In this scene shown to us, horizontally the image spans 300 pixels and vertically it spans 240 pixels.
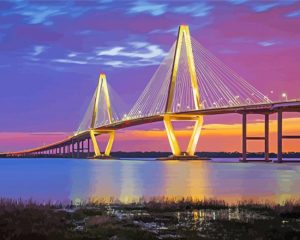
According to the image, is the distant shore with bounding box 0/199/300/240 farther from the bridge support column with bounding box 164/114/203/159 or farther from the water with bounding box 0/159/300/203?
the bridge support column with bounding box 164/114/203/159

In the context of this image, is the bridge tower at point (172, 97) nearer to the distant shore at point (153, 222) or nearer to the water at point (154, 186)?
the water at point (154, 186)

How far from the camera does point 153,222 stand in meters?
14.9

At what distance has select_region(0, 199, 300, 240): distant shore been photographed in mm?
12734

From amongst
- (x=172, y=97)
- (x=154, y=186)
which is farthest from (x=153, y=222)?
(x=172, y=97)

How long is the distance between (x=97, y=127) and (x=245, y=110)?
34063mm

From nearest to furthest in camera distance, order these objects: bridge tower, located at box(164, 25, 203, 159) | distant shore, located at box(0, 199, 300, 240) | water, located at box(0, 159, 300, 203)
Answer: distant shore, located at box(0, 199, 300, 240) → water, located at box(0, 159, 300, 203) → bridge tower, located at box(164, 25, 203, 159)

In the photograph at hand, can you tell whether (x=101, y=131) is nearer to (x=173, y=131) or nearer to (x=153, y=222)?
(x=173, y=131)

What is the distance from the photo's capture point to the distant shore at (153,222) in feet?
41.8

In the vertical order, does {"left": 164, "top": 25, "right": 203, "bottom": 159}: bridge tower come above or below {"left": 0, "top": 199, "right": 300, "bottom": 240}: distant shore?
above

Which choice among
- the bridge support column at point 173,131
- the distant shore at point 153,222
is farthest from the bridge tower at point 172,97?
the distant shore at point 153,222

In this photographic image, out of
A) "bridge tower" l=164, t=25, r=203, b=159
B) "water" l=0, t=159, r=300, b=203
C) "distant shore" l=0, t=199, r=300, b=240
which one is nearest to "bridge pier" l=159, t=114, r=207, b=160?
"bridge tower" l=164, t=25, r=203, b=159

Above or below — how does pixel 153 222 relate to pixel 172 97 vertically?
below

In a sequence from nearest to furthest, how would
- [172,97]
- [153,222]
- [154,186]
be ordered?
[153,222] < [154,186] < [172,97]

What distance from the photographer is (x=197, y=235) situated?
1271cm
